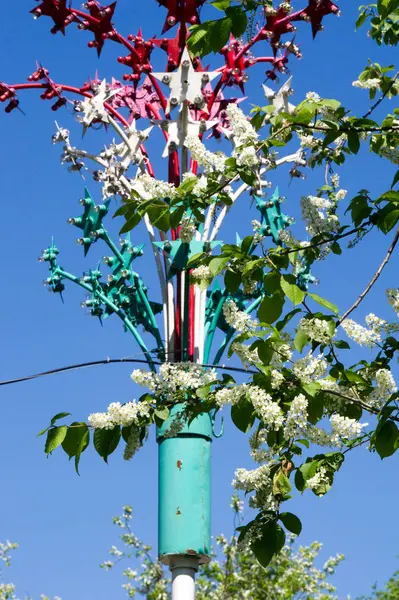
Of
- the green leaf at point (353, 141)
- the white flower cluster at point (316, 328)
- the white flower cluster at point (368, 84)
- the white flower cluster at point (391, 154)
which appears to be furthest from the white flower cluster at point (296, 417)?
the white flower cluster at point (368, 84)

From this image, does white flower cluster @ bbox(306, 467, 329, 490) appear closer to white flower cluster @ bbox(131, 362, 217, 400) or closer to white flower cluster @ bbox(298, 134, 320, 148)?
white flower cluster @ bbox(131, 362, 217, 400)

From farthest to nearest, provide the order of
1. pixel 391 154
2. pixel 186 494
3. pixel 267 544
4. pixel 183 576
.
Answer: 1. pixel 186 494
2. pixel 183 576
3. pixel 391 154
4. pixel 267 544

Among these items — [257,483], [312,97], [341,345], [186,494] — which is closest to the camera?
[257,483]

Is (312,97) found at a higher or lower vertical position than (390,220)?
higher

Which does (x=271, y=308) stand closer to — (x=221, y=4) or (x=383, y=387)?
(x=383, y=387)

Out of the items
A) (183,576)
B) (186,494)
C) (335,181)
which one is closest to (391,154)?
(335,181)

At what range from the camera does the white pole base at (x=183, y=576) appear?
750 cm

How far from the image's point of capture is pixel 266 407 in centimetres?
419

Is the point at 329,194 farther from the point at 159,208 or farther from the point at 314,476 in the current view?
the point at 314,476

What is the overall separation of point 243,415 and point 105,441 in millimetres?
573

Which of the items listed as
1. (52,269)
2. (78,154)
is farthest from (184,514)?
(78,154)

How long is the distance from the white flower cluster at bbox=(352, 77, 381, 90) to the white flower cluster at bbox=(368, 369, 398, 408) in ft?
5.33

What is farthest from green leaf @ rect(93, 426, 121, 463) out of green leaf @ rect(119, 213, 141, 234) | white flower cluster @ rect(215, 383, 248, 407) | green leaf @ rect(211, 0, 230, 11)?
green leaf @ rect(211, 0, 230, 11)

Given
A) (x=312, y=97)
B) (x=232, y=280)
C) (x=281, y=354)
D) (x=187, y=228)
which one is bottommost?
(x=281, y=354)
